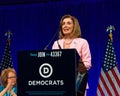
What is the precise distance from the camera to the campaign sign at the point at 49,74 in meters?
2.00

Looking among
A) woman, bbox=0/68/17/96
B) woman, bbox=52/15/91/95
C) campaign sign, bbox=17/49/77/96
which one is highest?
woman, bbox=52/15/91/95

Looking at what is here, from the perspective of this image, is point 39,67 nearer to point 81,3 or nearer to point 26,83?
point 26,83

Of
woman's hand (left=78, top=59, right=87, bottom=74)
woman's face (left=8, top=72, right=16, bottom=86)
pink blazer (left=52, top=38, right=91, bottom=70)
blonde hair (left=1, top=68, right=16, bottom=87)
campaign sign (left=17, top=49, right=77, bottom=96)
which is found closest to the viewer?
campaign sign (left=17, top=49, right=77, bottom=96)

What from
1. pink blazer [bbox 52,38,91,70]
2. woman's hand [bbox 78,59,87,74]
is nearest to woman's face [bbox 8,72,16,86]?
pink blazer [bbox 52,38,91,70]

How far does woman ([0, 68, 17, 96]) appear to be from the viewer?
5164mm

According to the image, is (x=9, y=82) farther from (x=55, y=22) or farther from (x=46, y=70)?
(x=46, y=70)

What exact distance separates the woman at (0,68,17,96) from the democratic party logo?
3.03m

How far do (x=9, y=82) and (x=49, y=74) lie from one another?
11.5 feet

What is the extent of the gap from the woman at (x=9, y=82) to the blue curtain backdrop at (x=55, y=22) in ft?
0.90

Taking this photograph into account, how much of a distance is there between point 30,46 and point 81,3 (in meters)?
1.11

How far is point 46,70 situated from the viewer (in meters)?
2.02

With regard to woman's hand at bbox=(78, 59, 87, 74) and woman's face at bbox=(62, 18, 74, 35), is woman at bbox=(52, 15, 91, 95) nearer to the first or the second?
woman's face at bbox=(62, 18, 74, 35)

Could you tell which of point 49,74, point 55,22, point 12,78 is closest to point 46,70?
point 49,74

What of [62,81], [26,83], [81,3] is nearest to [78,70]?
[62,81]
